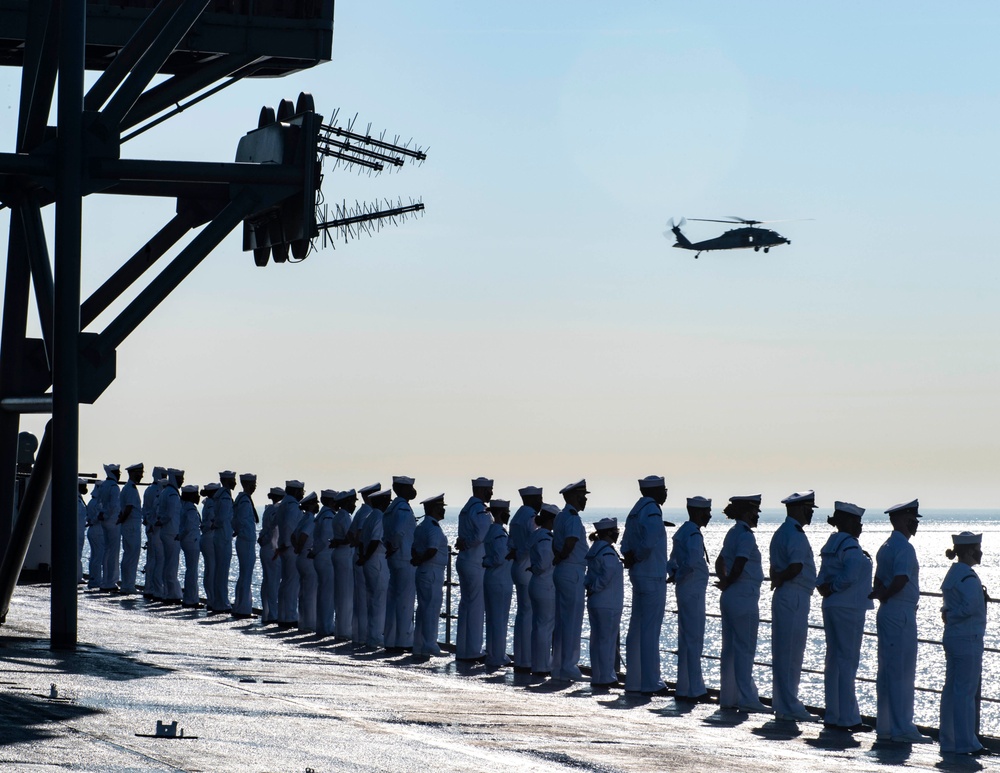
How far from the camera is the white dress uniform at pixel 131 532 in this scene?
82.5ft

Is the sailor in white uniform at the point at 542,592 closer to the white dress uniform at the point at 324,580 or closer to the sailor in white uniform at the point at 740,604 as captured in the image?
the sailor in white uniform at the point at 740,604

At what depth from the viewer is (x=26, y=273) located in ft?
52.3

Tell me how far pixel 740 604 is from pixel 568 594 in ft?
7.44

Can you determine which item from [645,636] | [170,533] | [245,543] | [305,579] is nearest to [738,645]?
[645,636]

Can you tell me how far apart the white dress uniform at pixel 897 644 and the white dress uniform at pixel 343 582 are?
832 cm

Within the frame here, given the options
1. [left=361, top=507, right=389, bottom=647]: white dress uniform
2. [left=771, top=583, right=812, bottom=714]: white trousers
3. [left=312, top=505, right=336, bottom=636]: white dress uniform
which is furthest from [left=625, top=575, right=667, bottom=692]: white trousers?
[left=312, top=505, right=336, bottom=636]: white dress uniform

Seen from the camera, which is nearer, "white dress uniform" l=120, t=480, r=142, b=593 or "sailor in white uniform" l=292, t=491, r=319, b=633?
"sailor in white uniform" l=292, t=491, r=319, b=633

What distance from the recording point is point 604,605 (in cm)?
1495

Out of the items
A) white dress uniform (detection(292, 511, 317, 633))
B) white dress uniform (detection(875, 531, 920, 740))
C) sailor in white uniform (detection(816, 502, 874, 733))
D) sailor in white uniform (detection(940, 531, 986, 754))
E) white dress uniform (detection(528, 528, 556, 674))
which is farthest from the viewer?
white dress uniform (detection(292, 511, 317, 633))

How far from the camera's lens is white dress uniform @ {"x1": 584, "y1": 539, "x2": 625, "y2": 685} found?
48.2ft

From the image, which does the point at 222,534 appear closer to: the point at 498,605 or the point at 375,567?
the point at 375,567

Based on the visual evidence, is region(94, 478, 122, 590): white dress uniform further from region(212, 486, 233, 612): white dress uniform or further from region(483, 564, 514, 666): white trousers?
region(483, 564, 514, 666): white trousers

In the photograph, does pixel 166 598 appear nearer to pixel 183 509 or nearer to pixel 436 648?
pixel 183 509

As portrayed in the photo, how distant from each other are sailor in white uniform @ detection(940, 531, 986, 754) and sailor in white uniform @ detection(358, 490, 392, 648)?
8056 millimetres
